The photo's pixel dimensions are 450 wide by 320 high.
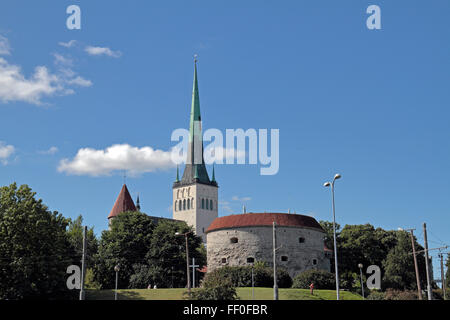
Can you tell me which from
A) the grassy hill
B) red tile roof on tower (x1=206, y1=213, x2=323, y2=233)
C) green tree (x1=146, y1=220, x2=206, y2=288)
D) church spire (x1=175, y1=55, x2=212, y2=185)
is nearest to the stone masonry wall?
red tile roof on tower (x1=206, y1=213, x2=323, y2=233)

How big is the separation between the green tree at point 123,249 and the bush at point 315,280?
22.5m

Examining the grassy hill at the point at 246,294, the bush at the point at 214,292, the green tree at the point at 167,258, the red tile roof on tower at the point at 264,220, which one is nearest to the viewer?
the bush at the point at 214,292

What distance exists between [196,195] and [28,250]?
310 feet

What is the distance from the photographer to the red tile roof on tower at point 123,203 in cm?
10400

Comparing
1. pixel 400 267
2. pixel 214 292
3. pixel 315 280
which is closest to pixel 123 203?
pixel 400 267

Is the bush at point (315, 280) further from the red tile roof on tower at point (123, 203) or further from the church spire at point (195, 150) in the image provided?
the church spire at point (195, 150)

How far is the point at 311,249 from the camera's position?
59.8 m

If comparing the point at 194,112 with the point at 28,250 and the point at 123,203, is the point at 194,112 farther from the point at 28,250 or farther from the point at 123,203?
the point at 28,250

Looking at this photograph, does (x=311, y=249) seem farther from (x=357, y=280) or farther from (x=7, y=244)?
(x=7, y=244)

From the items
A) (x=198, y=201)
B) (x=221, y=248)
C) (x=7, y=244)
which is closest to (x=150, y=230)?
(x=221, y=248)

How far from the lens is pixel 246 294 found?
44.8 meters

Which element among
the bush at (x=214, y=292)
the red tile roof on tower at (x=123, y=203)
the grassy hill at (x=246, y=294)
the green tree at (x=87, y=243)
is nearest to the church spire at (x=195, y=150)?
the red tile roof on tower at (x=123, y=203)
